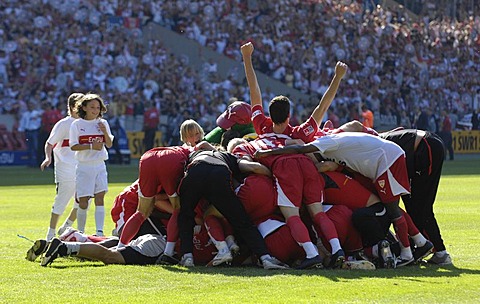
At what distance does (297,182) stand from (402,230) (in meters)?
1.23

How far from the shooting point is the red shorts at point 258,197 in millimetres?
10773

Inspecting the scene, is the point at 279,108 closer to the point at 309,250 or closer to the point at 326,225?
the point at 326,225

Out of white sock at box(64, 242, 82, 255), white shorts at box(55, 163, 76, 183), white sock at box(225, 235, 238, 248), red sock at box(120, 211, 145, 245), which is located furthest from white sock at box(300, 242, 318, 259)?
white shorts at box(55, 163, 76, 183)

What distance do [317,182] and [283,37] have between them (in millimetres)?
Result: 33802

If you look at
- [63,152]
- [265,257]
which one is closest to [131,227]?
[265,257]

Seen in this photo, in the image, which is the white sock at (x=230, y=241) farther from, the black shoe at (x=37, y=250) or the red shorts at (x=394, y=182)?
the black shoe at (x=37, y=250)

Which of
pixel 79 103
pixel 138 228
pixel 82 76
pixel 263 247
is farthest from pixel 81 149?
pixel 82 76

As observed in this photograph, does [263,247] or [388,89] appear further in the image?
[388,89]

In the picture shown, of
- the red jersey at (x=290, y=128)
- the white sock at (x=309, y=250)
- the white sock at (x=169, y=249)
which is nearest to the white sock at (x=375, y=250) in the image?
the white sock at (x=309, y=250)

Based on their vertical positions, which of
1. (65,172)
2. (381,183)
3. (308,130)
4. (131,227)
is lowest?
(131,227)

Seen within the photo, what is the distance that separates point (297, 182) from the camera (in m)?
10.6

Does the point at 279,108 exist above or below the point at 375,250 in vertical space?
above

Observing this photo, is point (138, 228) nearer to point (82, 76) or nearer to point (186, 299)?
point (186, 299)

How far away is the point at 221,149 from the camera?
37.3 ft
